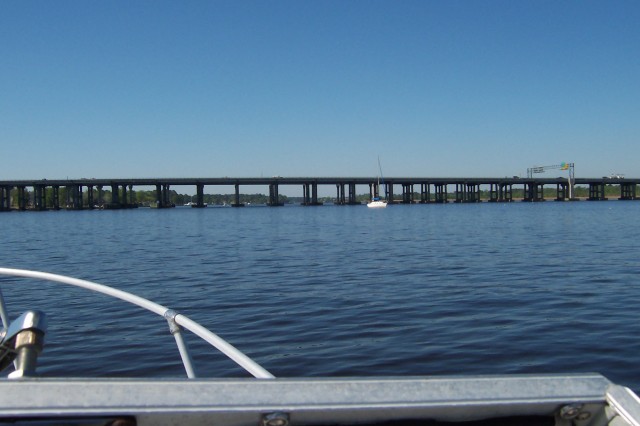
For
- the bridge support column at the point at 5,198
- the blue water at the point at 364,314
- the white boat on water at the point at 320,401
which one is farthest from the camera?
the bridge support column at the point at 5,198

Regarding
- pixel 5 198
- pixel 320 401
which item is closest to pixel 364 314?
pixel 320 401

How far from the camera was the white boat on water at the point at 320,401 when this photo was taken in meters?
2.57

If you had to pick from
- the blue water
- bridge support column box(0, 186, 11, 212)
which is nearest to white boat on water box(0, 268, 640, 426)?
the blue water

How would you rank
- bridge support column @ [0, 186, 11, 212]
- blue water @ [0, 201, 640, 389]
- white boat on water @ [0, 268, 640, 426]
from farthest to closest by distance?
1. bridge support column @ [0, 186, 11, 212]
2. blue water @ [0, 201, 640, 389]
3. white boat on water @ [0, 268, 640, 426]

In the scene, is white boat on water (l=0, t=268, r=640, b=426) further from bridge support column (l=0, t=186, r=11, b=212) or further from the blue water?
bridge support column (l=0, t=186, r=11, b=212)

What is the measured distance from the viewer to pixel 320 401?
2703 millimetres

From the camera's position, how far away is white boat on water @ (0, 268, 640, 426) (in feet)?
8.43

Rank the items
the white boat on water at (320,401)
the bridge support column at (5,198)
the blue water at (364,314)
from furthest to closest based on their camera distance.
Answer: the bridge support column at (5,198), the blue water at (364,314), the white boat on water at (320,401)

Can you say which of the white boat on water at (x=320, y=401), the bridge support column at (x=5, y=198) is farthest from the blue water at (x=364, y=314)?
the bridge support column at (x=5, y=198)

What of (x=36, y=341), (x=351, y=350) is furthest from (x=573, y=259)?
(x=36, y=341)

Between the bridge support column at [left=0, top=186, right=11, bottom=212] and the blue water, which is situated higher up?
the bridge support column at [left=0, top=186, right=11, bottom=212]

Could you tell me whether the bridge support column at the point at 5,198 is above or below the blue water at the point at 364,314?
above

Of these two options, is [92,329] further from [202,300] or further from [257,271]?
[257,271]

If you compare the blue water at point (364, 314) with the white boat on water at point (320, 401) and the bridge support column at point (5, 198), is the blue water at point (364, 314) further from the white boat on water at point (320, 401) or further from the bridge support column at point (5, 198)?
the bridge support column at point (5, 198)
